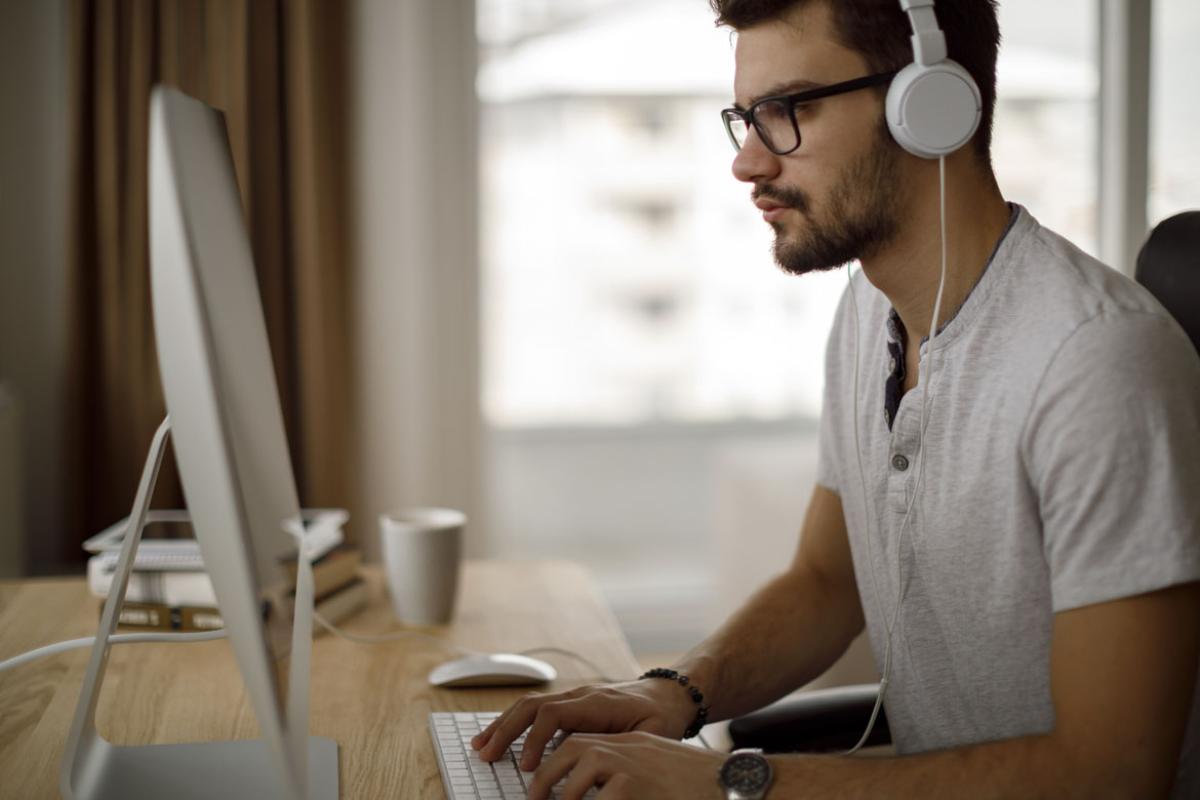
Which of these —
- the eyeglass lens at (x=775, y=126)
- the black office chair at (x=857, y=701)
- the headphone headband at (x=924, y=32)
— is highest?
the headphone headband at (x=924, y=32)

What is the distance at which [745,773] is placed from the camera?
2.70ft

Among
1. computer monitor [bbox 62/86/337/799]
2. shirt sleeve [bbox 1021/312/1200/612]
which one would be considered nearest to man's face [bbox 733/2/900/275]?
shirt sleeve [bbox 1021/312/1200/612]

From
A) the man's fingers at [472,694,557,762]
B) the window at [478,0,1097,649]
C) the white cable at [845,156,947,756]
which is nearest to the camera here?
the man's fingers at [472,694,557,762]

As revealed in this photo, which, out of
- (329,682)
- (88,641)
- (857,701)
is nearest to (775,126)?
(857,701)

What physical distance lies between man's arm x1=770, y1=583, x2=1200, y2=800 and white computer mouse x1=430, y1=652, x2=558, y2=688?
12.8 inches

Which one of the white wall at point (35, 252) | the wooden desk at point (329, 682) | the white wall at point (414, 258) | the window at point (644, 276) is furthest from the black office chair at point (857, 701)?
the white wall at point (35, 252)

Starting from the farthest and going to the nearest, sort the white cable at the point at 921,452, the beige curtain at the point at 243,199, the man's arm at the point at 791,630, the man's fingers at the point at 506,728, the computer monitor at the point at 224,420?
the beige curtain at the point at 243,199 → the man's arm at the point at 791,630 → the white cable at the point at 921,452 → the man's fingers at the point at 506,728 → the computer monitor at the point at 224,420

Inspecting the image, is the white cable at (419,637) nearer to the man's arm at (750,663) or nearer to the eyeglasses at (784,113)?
the man's arm at (750,663)

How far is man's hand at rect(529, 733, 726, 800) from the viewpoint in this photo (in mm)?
803

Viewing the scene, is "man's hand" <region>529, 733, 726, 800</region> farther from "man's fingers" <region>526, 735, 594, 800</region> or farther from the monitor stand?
the monitor stand

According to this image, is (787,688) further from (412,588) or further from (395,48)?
(395,48)

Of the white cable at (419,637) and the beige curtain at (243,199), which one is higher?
the beige curtain at (243,199)

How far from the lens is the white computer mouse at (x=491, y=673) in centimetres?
108

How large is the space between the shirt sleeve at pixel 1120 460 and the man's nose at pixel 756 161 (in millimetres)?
338
